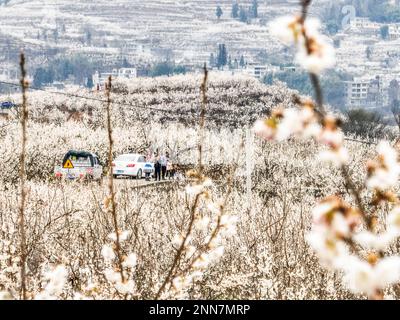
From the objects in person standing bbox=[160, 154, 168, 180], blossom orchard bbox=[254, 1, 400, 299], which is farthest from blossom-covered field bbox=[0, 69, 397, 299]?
blossom orchard bbox=[254, 1, 400, 299]

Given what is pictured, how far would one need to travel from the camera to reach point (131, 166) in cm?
4247

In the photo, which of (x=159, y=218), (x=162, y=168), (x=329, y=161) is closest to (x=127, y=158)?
(x=162, y=168)

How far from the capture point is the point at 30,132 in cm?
5528

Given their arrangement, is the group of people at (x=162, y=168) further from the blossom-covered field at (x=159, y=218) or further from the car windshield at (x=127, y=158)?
the car windshield at (x=127, y=158)

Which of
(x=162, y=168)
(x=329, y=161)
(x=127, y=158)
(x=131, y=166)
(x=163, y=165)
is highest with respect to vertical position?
(x=329, y=161)

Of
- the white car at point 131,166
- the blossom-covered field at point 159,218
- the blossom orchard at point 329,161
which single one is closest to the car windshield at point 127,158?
the white car at point 131,166

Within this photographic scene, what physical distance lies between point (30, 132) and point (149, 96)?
56.5 metres

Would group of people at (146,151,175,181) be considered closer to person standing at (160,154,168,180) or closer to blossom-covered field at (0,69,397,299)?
person standing at (160,154,168,180)

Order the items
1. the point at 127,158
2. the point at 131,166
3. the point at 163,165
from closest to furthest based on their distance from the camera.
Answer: the point at 163,165
the point at 131,166
the point at 127,158

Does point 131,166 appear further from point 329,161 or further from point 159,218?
point 329,161

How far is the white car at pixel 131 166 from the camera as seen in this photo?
42.0 m

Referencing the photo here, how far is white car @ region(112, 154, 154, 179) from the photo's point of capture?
41969mm

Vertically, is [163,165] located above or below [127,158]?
above
